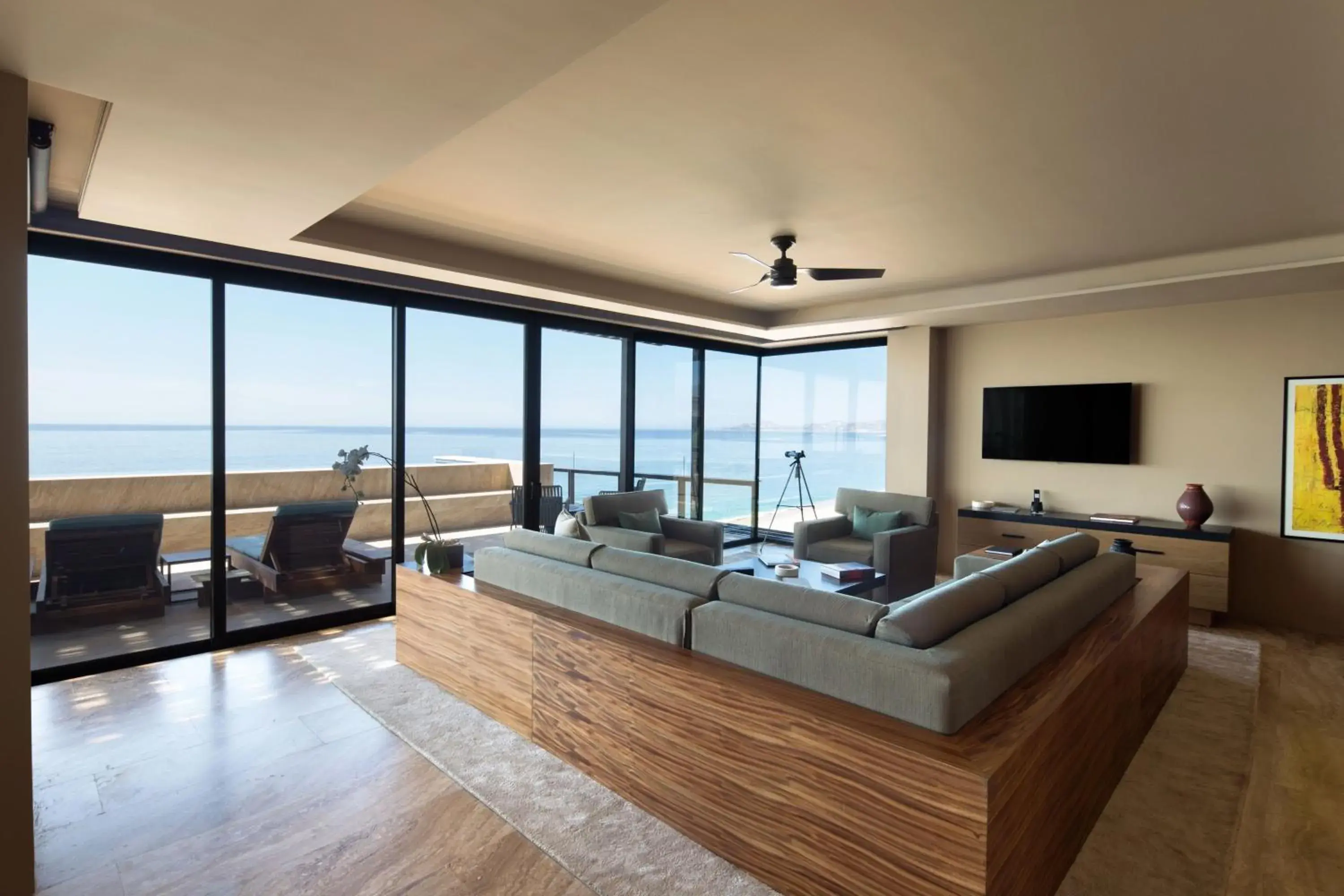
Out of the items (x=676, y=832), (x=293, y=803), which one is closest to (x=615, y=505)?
Result: (x=293, y=803)

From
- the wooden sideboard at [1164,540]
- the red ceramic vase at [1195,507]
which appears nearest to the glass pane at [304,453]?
the wooden sideboard at [1164,540]

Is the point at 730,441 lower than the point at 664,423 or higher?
lower

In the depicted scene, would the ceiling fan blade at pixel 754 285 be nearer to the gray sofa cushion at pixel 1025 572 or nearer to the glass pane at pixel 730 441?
the glass pane at pixel 730 441

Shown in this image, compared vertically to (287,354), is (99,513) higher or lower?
lower

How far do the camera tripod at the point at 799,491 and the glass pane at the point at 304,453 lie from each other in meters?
4.57

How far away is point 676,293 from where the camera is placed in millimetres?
6375

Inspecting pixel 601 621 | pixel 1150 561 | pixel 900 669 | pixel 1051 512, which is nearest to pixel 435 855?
pixel 601 621

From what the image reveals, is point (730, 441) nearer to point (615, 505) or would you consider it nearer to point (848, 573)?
point (615, 505)

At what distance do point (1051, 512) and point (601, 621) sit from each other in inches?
→ 199

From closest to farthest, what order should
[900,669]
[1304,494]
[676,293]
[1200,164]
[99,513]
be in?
1. [900,669]
2. [1200,164]
3. [99,513]
4. [1304,494]
5. [676,293]

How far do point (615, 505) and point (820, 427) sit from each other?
11.2 ft

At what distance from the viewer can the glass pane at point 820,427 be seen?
7863 mm

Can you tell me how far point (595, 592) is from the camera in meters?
2.87

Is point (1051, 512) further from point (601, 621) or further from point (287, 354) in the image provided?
point (287, 354)
